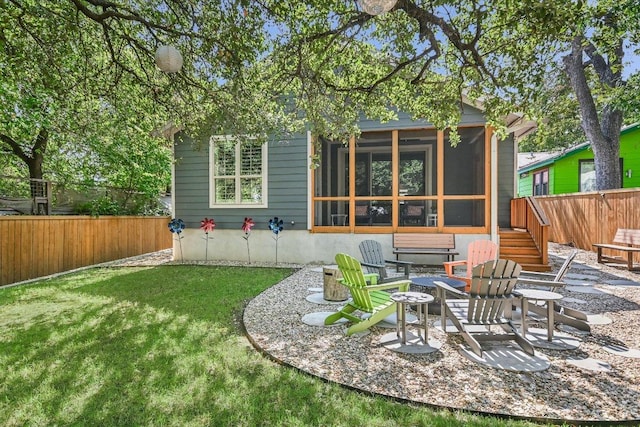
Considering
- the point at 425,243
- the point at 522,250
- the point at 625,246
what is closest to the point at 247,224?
the point at 425,243

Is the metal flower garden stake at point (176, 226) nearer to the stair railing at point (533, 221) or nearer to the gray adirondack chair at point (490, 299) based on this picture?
the gray adirondack chair at point (490, 299)

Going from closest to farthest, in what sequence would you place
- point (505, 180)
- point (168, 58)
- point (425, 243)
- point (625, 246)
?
point (168, 58)
point (425, 243)
point (625, 246)
point (505, 180)

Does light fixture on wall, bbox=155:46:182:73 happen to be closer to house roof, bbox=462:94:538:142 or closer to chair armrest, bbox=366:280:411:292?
chair armrest, bbox=366:280:411:292

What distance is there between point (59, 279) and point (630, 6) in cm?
1251

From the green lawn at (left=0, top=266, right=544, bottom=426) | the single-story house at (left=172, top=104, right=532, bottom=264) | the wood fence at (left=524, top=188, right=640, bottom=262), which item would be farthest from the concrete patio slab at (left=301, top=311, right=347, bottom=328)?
the wood fence at (left=524, top=188, right=640, bottom=262)

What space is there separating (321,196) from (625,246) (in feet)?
24.8

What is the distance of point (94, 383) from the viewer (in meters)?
2.84

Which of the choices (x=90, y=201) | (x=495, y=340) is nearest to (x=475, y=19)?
(x=495, y=340)

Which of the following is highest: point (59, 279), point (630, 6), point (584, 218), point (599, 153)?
point (630, 6)

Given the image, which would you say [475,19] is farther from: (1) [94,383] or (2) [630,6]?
(1) [94,383]

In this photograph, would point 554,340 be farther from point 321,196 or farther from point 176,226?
point 176,226

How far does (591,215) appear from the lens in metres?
10.7

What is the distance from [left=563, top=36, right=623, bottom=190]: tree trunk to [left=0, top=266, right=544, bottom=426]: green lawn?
1314 cm

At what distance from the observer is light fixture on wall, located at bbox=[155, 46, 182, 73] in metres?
4.03
